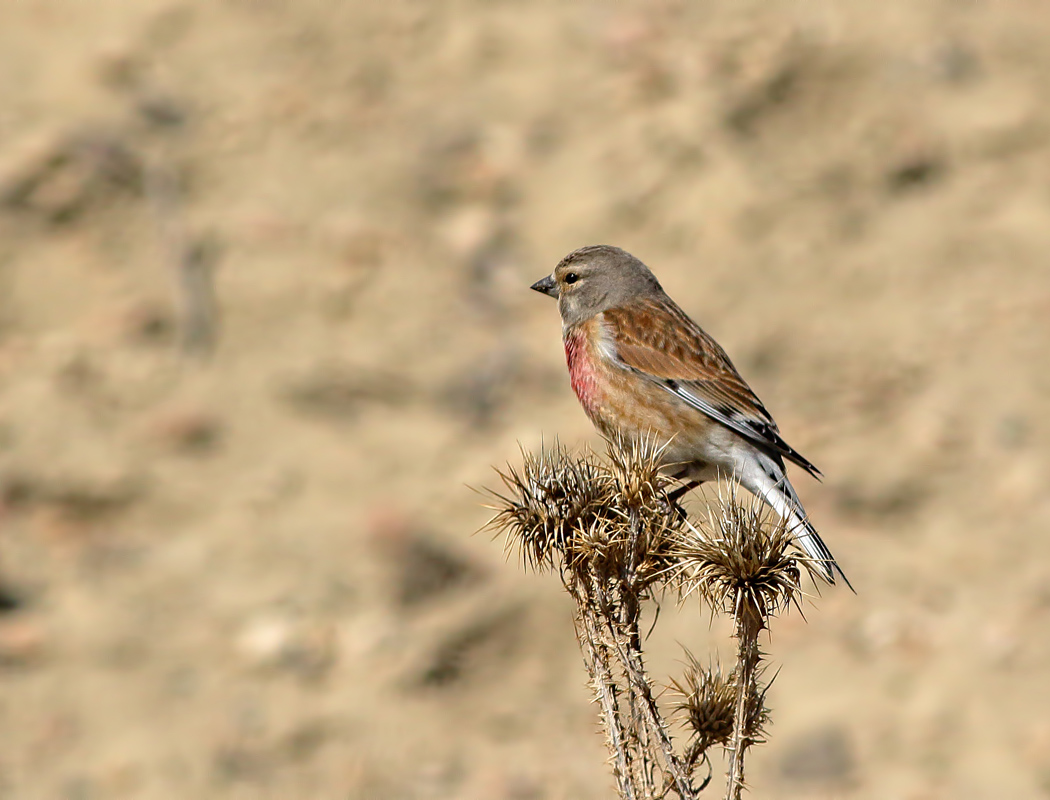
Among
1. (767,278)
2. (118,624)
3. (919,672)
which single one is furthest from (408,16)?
(919,672)

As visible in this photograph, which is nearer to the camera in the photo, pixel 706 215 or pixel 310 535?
pixel 310 535

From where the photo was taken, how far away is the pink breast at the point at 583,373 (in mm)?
5586

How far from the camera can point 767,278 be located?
11961 mm

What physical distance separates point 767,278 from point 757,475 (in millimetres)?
6945

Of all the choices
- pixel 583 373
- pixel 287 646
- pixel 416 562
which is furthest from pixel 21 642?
pixel 583 373

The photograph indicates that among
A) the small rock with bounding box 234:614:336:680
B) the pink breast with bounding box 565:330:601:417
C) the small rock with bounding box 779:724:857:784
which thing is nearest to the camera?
the pink breast with bounding box 565:330:601:417

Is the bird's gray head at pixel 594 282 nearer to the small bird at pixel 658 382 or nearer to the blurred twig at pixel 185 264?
the small bird at pixel 658 382

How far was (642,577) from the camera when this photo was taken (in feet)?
12.3

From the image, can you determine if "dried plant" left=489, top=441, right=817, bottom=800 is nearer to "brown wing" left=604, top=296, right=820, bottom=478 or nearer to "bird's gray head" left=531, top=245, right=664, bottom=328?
"brown wing" left=604, top=296, right=820, bottom=478

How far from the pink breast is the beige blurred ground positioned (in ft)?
12.7

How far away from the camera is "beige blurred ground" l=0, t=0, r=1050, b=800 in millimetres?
9242

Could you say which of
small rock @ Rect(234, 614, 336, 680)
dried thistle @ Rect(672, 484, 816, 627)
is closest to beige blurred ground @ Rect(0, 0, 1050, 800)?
small rock @ Rect(234, 614, 336, 680)

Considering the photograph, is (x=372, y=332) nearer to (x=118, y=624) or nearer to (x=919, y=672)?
(x=118, y=624)

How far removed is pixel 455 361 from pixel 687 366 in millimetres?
5933
